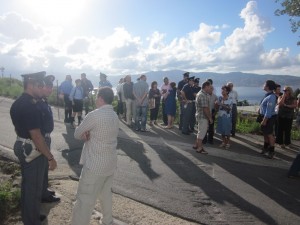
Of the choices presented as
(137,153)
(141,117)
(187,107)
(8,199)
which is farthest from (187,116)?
(8,199)

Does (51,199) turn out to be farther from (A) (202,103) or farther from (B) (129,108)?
(B) (129,108)

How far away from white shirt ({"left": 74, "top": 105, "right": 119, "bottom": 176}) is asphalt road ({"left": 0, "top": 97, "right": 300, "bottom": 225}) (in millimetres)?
1790

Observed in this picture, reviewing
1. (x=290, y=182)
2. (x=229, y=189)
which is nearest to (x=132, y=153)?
(x=229, y=189)

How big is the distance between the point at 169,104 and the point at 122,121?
2468 mm

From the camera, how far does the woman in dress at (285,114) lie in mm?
11328

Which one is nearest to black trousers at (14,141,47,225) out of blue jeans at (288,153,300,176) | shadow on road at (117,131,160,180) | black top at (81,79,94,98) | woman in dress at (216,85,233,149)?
shadow on road at (117,131,160,180)

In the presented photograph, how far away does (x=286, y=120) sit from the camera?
11.6 m

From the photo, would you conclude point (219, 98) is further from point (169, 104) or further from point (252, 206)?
point (252, 206)

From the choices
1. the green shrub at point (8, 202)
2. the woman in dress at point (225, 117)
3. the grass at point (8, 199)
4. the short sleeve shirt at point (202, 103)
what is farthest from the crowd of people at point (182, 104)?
the green shrub at point (8, 202)

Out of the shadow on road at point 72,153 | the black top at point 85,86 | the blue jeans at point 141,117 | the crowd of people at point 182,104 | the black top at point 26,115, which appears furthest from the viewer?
the black top at point 85,86

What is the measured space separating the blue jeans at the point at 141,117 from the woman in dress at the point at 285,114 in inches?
175

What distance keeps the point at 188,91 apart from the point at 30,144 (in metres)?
8.59

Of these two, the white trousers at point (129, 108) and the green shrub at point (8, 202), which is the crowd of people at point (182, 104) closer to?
the white trousers at point (129, 108)

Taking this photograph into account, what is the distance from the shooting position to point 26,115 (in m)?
4.39
